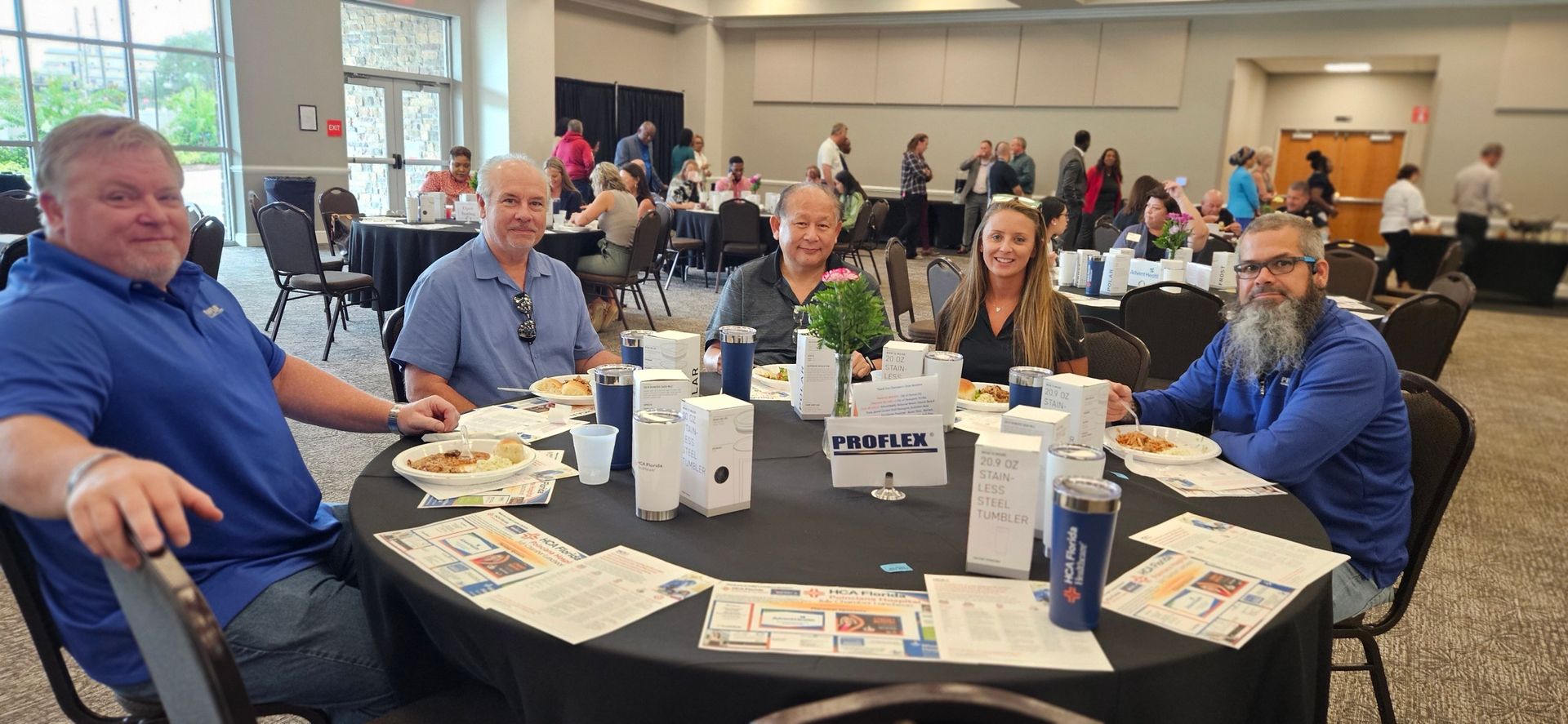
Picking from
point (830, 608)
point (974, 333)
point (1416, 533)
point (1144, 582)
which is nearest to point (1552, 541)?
point (1416, 533)

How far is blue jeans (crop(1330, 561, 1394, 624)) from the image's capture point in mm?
1812

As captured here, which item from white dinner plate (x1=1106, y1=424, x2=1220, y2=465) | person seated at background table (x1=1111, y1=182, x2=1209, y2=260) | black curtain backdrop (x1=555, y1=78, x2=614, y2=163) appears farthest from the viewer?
black curtain backdrop (x1=555, y1=78, x2=614, y2=163)

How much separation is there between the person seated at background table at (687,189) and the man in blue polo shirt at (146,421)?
26.7 ft

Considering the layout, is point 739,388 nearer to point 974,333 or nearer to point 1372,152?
point 974,333

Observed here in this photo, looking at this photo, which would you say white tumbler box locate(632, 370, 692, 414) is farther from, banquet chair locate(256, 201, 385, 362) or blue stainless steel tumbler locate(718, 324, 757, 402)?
banquet chair locate(256, 201, 385, 362)

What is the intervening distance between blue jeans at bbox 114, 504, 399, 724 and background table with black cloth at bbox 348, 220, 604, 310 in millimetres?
4470

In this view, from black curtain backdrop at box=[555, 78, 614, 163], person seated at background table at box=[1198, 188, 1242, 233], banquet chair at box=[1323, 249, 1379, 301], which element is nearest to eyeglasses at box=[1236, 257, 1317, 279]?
banquet chair at box=[1323, 249, 1379, 301]

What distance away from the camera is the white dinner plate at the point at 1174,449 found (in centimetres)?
180

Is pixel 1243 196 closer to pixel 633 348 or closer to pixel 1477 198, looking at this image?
pixel 1477 198

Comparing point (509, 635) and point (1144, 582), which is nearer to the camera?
point (509, 635)

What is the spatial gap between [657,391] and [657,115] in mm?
14188

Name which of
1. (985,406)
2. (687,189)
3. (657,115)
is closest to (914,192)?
(687,189)

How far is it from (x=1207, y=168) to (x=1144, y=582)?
1292 centimetres

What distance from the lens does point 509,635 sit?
1.11 m
